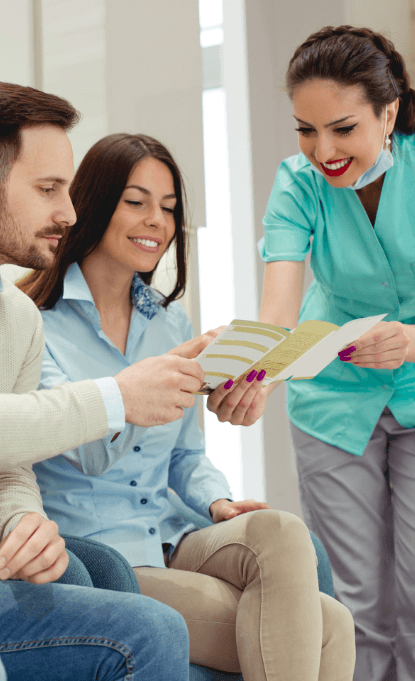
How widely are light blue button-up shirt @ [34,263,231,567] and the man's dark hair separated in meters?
0.33

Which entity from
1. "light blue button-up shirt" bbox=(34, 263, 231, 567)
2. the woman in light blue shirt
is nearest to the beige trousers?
the woman in light blue shirt

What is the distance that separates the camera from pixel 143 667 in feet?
2.85

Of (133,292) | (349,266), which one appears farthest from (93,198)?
(349,266)

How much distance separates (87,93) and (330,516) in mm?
1249

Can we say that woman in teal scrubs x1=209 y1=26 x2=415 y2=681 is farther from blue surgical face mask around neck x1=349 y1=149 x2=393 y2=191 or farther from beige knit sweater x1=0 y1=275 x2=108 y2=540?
beige knit sweater x1=0 y1=275 x2=108 y2=540

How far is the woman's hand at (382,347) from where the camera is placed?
1.30 meters

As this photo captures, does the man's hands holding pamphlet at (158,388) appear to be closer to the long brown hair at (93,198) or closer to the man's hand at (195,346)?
the man's hand at (195,346)

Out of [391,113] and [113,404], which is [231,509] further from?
[391,113]

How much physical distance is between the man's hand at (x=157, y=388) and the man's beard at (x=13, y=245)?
0.28 metres

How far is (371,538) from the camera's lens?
1618 millimetres

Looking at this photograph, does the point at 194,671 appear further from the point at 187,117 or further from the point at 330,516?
the point at 187,117

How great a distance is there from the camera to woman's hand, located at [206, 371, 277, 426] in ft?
3.92

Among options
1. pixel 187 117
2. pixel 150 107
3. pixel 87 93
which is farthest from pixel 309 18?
pixel 87 93

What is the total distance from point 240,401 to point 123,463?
270 mm
